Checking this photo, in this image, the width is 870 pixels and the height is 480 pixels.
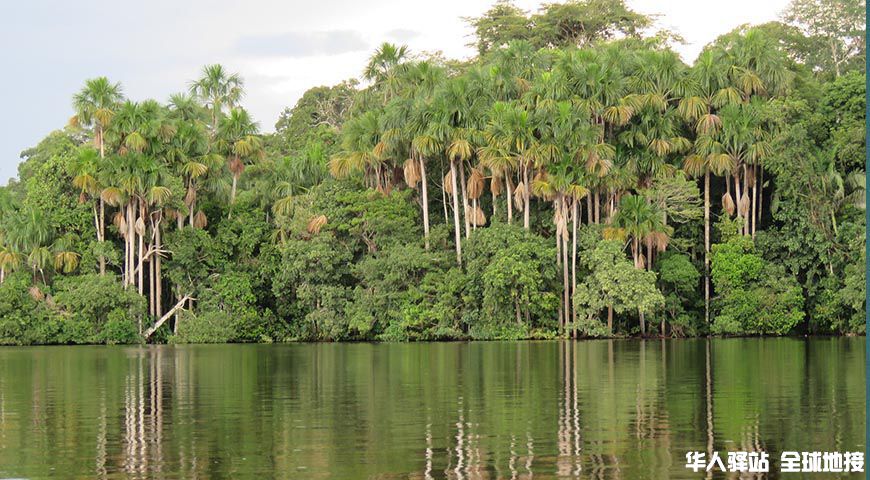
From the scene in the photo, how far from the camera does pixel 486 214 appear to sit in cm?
5794

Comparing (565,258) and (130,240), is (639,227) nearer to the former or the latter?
(565,258)

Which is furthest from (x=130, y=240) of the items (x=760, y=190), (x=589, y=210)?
(x=760, y=190)

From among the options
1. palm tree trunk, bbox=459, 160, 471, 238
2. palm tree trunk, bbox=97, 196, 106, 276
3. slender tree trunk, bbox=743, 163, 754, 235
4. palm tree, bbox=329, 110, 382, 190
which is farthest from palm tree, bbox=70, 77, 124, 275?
slender tree trunk, bbox=743, 163, 754, 235

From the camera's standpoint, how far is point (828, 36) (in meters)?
64.4

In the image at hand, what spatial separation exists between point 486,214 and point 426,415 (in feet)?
126

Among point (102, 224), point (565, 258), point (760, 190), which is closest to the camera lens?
point (565, 258)

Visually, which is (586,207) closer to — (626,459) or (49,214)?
(49,214)

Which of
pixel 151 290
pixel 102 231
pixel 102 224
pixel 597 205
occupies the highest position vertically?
pixel 597 205

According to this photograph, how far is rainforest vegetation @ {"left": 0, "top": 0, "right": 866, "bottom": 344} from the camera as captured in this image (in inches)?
2029

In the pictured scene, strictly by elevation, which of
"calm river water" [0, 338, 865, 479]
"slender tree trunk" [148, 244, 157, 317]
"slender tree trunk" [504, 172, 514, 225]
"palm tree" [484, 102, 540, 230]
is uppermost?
"palm tree" [484, 102, 540, 230]

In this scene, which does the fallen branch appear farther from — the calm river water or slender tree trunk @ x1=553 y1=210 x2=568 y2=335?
the calm river water

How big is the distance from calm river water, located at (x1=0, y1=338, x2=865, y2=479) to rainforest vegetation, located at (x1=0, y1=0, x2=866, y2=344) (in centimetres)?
1568

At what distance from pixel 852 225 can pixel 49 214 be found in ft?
114

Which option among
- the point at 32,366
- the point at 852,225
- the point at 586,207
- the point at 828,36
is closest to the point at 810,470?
the point at 32,366
